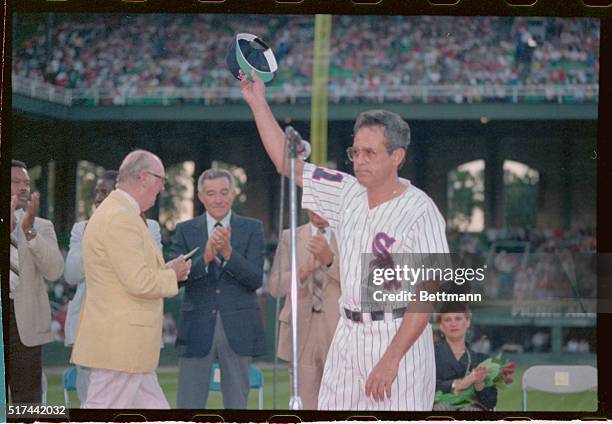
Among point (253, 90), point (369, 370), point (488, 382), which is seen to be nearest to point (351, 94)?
point (253, 90)

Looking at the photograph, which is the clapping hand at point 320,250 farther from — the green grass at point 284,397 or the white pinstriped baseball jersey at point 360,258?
the green grass at point 284,397

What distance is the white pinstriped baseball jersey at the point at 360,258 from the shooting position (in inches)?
221

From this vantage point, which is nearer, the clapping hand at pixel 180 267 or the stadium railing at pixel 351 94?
the stadium railing at pixel 351 94

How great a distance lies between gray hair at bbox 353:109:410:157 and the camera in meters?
5.62

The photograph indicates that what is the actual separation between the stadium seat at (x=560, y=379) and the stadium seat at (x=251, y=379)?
51.6 inches

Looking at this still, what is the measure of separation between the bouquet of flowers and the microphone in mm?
1363

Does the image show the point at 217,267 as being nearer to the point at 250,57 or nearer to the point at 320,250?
the point at 320,250

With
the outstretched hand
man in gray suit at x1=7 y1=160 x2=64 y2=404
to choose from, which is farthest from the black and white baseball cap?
man in gray suit at x1=7 y1=160 x2=64 y2=404

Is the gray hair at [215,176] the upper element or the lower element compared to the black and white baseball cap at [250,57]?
lower

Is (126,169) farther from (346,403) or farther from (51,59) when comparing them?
(346,403)

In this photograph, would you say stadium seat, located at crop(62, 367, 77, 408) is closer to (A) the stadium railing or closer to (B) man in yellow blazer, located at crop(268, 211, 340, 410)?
(B) man in yellow blazer, located at crop(268, 211, 340, 410)

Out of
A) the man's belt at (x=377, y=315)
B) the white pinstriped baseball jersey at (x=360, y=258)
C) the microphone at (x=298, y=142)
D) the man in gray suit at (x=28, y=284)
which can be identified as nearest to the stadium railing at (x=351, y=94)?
the microphone at (x=298, y=142)

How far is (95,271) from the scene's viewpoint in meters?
5.71

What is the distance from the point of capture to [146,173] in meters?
5.67
